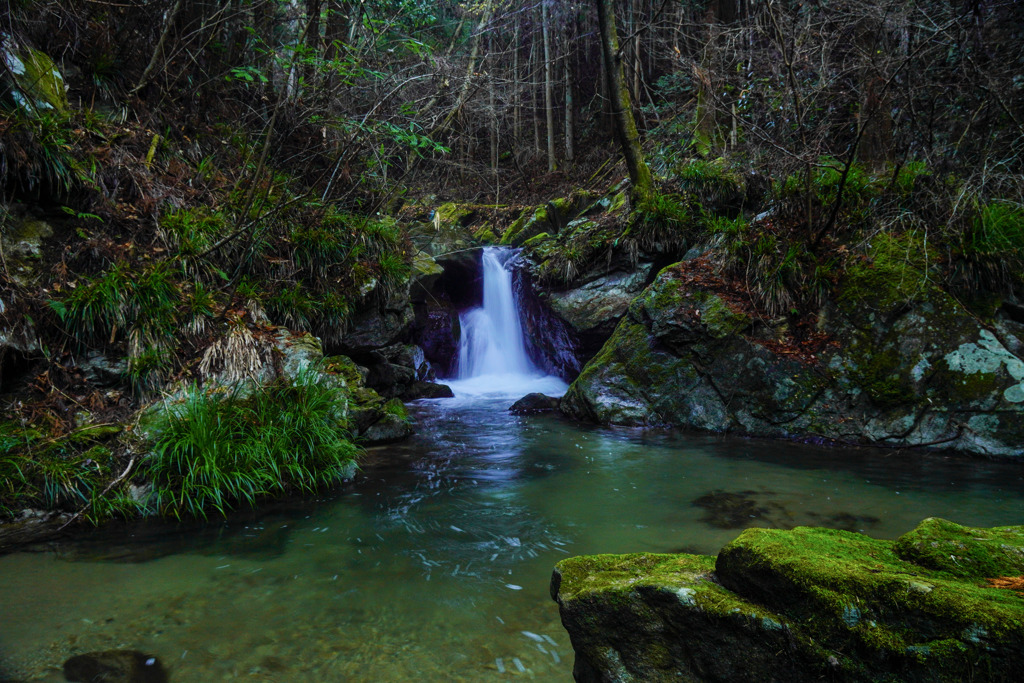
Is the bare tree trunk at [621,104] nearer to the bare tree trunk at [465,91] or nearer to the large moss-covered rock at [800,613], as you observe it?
the bare tree trunk at [465,91]

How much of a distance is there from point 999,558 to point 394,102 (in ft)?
29.5

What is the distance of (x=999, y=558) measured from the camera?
152 cm

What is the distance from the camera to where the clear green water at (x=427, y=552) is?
241 cm

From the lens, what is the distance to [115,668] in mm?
2268

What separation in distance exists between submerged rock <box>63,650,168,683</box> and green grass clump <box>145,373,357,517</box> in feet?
5.80

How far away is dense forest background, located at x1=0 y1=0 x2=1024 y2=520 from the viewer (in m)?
4.80

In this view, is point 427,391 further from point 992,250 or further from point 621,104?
point 992,250

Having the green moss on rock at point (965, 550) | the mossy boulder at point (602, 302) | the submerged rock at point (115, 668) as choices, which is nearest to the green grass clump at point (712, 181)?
the mossy boulder at point (602, 302)

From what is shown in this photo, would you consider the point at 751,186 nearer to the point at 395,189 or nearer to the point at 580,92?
the point at 395,189

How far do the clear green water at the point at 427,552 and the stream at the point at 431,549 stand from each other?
0.01 meters

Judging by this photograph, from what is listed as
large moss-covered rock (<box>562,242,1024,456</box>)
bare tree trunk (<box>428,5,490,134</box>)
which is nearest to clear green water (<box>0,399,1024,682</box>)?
large moss-covered rock (<box>562,242,1024,456</box>)

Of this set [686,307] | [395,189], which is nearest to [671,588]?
[686,307]

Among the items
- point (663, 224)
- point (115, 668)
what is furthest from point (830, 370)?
point (115, 668)

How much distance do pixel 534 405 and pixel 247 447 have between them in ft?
15.2
